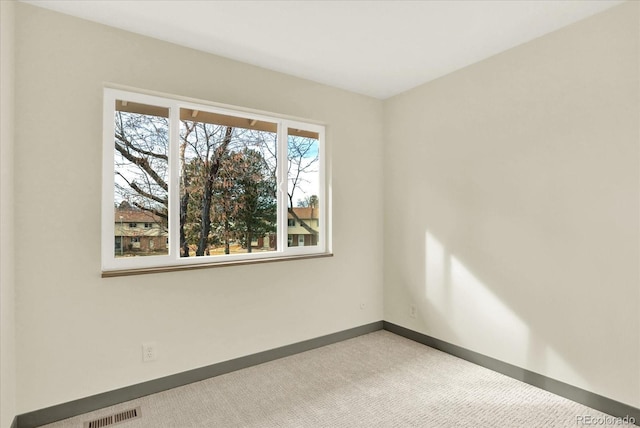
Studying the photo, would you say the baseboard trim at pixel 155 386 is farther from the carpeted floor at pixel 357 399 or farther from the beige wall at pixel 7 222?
the beige wall at pixel 7 222

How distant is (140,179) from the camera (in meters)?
2.42

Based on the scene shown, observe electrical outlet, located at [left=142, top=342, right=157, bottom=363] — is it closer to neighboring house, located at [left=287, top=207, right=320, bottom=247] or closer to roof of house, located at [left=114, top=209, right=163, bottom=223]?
roof of house, located at [left=114, top=209, right=163, bottom=223]

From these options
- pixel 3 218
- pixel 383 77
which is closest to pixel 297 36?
pixel 383 77

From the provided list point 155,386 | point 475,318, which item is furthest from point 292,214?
point 475,318

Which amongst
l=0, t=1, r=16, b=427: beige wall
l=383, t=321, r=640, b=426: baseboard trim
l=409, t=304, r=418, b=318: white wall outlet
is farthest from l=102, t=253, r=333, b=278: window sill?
l=383, t=321, r=640, b=426: baseboard trim

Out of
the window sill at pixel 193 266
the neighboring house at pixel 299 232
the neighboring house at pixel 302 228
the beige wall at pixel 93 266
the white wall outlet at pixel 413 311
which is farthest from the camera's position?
the white wall outlet at pixel 413 311

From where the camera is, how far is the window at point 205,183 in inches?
92.6

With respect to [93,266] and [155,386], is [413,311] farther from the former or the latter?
[93,266]

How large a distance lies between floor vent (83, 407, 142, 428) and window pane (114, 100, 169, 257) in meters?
1.00

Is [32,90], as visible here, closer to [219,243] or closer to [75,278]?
[75,278]

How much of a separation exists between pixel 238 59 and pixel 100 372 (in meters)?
2.46

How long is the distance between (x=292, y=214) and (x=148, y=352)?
1.57 metres

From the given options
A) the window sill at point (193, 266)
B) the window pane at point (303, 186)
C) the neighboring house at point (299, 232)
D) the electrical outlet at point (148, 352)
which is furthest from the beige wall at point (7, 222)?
the window pane at point (303, 186)

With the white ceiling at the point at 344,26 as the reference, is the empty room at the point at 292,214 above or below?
below
